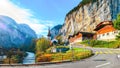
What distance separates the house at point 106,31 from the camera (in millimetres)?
99412

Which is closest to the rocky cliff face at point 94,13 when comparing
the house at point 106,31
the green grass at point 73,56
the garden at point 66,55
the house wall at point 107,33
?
the house at point 106,31

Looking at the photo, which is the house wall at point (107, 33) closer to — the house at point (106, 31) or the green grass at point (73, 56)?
the house at point (106, 31)

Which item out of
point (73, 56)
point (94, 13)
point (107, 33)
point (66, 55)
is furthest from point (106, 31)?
point (94, 13)

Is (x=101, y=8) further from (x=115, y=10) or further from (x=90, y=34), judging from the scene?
(x=90, y=34)

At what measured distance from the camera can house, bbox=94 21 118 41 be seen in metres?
99.4

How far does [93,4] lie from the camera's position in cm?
17700

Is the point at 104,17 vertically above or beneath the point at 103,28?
above

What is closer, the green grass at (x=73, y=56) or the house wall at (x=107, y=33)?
the green grass at (x=73, y=56)

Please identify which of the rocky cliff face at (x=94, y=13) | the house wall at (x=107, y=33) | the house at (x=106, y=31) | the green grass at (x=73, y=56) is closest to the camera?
the green grass at (x=73, y=56)

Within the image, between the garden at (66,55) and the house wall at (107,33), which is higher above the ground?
the house wall at (107,33)

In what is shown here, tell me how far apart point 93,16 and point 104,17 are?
13.7m

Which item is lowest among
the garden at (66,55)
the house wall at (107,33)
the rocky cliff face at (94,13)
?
the garden at (66,55)

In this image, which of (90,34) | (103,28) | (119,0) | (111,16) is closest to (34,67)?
(103,28)

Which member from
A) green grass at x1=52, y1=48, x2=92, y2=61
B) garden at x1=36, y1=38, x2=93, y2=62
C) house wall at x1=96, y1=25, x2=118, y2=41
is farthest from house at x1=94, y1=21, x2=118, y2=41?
green grass at x1=52, y1=48, x2=92, y2=61
